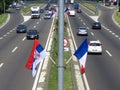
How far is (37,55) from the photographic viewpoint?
41.8 feet

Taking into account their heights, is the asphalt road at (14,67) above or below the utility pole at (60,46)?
below

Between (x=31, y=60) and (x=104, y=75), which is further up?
(x=31, y=60)

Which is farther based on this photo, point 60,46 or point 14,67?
point 14,67

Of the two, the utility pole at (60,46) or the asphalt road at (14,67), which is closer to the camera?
the utility pole at (60,46)

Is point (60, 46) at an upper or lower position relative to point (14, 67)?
upper

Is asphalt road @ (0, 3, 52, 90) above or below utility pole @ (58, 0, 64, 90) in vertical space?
below

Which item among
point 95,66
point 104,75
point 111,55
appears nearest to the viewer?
point 104,75

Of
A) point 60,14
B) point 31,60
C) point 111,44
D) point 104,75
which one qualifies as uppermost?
point 60,14

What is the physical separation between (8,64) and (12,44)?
18.6 metres

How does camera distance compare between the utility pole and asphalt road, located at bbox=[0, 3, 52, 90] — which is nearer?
the utility pole

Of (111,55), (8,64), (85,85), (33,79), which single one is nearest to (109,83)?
(85,85)

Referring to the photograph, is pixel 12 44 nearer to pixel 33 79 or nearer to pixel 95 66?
pixel 95 66

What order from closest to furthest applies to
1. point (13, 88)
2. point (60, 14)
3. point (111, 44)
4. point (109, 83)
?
point (60, 14), point (13, 88), point (109, 83), point (111, 44)

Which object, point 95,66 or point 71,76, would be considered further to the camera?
point 95,66
